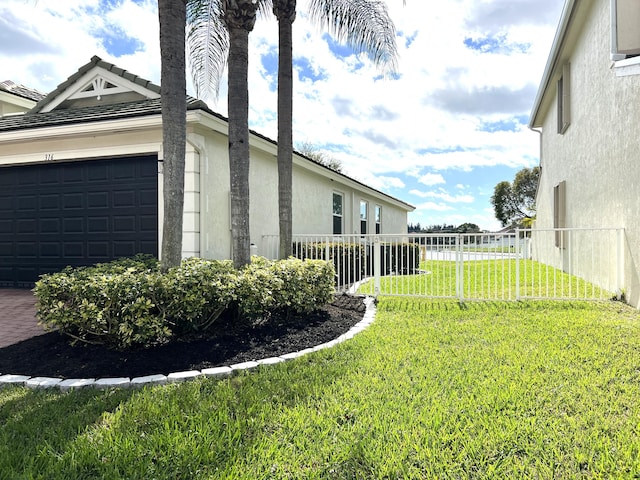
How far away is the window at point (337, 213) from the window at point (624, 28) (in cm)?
1153

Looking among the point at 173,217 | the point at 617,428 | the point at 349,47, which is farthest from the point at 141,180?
the point at 617,428

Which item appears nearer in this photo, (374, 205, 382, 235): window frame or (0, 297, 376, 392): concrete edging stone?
(0, 297, 376, 392): concrete edging stone

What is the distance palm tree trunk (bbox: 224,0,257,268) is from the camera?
229 inches

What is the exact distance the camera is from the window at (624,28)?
397 centimetres

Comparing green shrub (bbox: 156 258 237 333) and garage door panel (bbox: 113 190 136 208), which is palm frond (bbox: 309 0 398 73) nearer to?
garage door panel (bbox: 113 190 136 208)

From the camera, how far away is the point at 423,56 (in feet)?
33.8

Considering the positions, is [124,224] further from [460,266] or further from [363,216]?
[363,216]

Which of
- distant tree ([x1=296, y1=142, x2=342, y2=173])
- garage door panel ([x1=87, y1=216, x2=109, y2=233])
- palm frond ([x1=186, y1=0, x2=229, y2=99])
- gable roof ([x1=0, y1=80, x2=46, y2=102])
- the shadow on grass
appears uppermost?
distant tree ([x1=296, y1=142, x2=342, y2=173])

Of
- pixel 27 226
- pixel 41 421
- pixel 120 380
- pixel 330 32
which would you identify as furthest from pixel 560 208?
pixel 27 226

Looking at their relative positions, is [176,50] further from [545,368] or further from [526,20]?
[526,20]

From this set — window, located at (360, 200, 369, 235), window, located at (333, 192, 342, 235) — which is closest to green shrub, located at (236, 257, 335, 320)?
window, located at (333, 192, 342, 235)

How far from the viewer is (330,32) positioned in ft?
27.1

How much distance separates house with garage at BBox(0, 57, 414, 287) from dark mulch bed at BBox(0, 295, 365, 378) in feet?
10.4

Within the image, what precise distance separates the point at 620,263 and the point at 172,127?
25.1 feet
